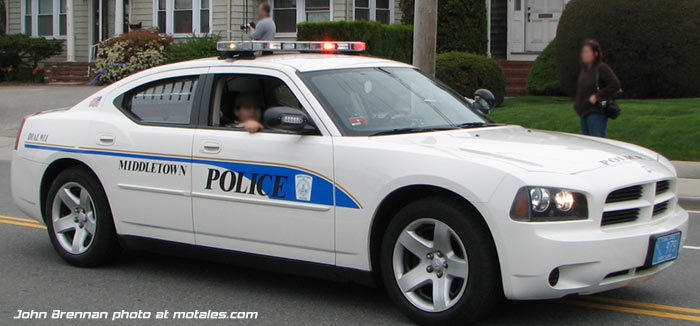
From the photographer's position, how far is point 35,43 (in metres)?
32.2

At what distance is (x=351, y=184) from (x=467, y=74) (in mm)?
13423

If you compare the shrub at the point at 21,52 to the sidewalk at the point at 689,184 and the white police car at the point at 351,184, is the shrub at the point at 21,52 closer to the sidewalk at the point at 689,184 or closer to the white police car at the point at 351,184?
the sidewalk at the point at 689,184

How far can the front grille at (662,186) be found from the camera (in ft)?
17.5

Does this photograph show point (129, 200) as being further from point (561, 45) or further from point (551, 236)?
point (561, 45)

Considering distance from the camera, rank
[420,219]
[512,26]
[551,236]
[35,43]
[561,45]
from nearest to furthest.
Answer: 1. [551,236]
2. [420,219]
3. [561,45]
4. [512,26]
5. [35,43]

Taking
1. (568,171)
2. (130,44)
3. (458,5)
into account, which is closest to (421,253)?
(568,171)

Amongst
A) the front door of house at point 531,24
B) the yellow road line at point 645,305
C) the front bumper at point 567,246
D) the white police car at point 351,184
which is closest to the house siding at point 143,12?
the front door of house at point 531,24

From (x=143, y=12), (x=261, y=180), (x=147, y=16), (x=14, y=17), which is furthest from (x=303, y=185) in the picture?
(x=14, y=17)

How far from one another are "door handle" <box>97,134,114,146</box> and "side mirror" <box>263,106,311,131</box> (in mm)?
1506

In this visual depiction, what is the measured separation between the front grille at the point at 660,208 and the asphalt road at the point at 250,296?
65 centimetres

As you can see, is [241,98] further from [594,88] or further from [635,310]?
[594,88]

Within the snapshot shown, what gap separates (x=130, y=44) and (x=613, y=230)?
24.4m

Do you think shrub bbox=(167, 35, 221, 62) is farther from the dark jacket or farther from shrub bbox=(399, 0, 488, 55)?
the dark jacket

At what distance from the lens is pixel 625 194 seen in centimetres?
501
